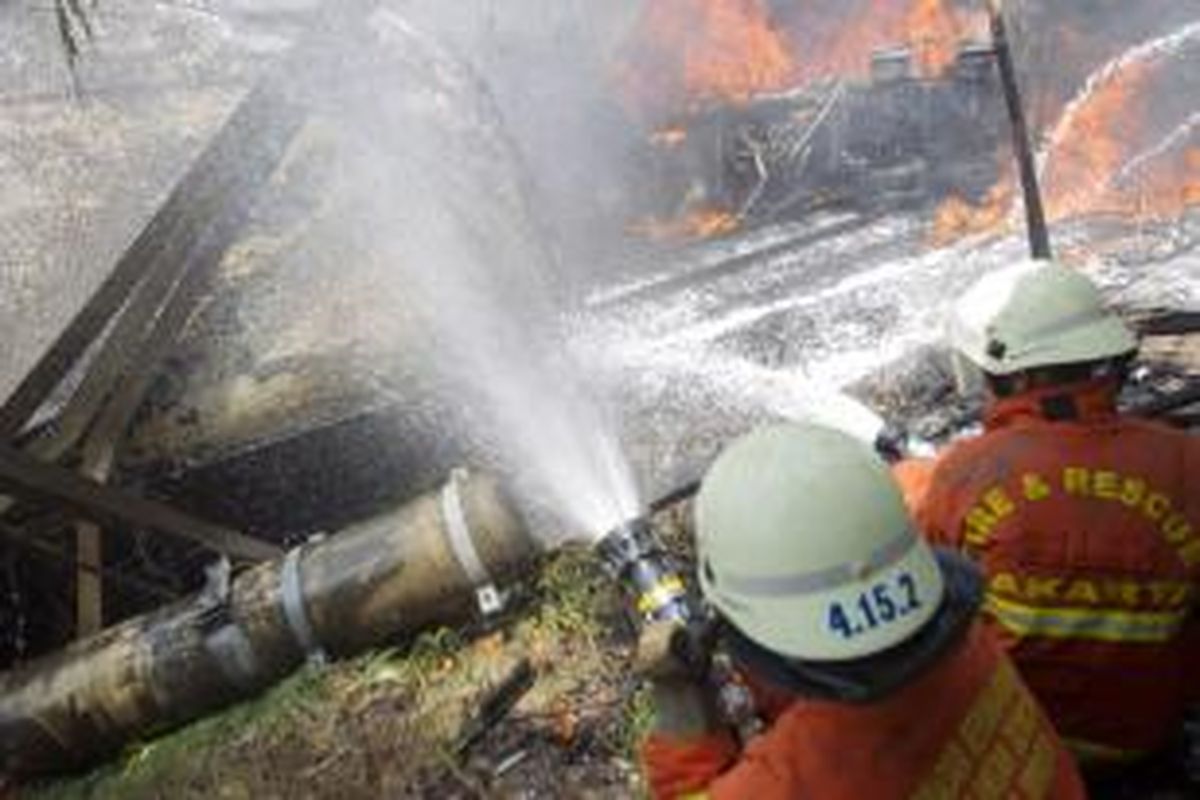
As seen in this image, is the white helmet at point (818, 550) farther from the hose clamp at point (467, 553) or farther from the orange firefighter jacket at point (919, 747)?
the hose clamp at point (467, 553)

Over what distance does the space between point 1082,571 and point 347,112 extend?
6549 mm

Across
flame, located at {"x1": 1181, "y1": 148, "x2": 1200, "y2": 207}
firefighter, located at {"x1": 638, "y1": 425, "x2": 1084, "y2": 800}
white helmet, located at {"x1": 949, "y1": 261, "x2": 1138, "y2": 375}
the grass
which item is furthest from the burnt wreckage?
firefighter, located at {"x1": 638, "y1": 425, "x2": 1084, "y2": 800}

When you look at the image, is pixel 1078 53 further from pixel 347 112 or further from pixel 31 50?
pixel 31 50

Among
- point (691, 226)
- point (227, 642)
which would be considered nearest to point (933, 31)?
point (691, 226)

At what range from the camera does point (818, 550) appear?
2.22 meters

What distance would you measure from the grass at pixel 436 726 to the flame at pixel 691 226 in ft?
22.5

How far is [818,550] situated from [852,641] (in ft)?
0.53

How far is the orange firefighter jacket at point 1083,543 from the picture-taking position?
3.14m

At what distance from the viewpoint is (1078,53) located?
1448 centimetres

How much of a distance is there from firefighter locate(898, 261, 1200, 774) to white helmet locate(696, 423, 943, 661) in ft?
3.29

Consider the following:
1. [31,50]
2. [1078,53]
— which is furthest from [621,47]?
[31,50]

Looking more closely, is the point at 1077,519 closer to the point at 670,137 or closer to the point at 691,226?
the point at 691,226

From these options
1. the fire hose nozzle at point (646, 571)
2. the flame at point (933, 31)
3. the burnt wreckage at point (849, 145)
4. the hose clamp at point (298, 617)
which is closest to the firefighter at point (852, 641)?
the fire hose nozzle at point (646, 571)

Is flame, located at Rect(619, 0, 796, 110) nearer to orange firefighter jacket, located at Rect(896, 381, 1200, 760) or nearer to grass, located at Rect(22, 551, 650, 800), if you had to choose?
grass, located at Rect(22, 551, 650, 800)
